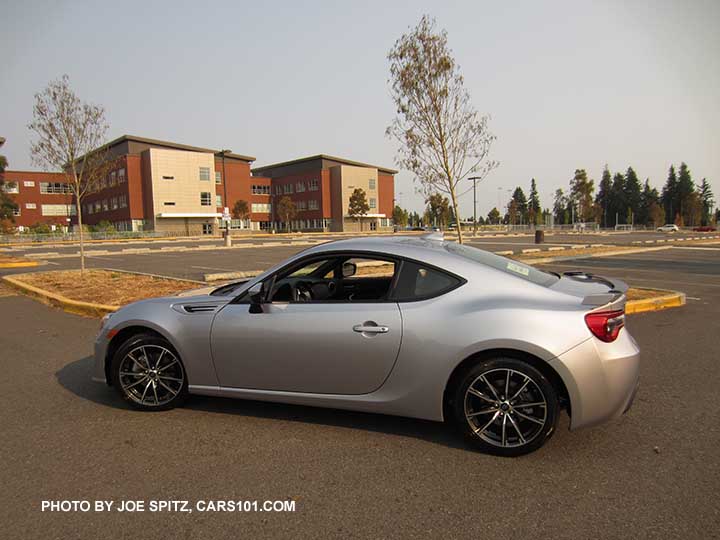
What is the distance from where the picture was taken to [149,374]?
380 centimetres

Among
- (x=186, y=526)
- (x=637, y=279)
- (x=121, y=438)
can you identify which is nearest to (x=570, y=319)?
(x=186, y=526)

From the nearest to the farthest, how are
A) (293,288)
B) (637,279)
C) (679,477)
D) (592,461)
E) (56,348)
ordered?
(679,477) → (592,461) → (293,288) → (56,348) → (637,279)

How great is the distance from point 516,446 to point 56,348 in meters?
5.70

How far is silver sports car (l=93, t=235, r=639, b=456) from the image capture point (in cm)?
289

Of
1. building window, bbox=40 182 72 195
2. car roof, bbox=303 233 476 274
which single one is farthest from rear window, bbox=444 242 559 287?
building window, bbox=40 182 72 195

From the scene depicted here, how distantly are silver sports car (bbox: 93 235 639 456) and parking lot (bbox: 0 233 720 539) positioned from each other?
0.83ft

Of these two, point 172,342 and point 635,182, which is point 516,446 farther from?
point 635,182

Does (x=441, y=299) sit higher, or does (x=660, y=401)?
(x=441, y=299)

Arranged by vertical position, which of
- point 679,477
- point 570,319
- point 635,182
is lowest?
point 679,477

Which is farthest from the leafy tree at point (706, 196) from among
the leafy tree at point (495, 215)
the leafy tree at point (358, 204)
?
the leafy tree at point (358, 204)

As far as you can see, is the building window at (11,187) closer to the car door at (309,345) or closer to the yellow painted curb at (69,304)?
the yellow painted curb at (69,304)

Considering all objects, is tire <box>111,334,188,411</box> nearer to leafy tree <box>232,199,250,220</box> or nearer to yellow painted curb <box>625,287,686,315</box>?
yellow painted curb <box>625,287,686,315</box>

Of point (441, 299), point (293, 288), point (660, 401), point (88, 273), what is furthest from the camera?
point (88, 273)

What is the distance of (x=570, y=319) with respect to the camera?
9.46 ft
